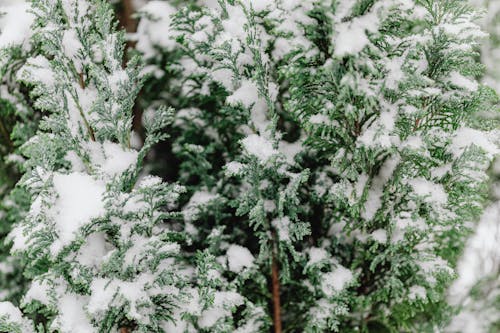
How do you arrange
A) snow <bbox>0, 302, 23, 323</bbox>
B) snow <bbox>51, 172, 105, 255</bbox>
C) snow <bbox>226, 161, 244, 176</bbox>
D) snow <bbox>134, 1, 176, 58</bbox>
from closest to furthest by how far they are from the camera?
1. snow <bbox>51, 172, 105, 255</bbox>
2. snow <bbox>0, 302, 23, 323</bbox>
3. snow <bbox>226, 161, 244, 176</bbox>
4. snow <bbox>134, 1, 176, 58</bbox>

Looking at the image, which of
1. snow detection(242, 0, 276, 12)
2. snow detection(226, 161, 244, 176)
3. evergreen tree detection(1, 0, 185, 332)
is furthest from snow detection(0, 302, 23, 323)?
snow detection(242, 0, 276, 12)

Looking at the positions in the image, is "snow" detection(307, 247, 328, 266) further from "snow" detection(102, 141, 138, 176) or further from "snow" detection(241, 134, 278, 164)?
"snow" detection(102, 141, 138, 176)

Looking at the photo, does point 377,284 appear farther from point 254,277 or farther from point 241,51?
point 241,51

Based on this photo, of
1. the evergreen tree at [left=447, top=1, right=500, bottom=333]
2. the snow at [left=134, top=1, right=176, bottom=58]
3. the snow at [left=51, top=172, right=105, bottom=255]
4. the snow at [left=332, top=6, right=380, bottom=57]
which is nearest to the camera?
the snow at [left=332, top=6, right=380, bottom=57]

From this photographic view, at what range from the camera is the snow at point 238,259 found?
2574 millimetres

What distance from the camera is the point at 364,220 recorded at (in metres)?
2.31

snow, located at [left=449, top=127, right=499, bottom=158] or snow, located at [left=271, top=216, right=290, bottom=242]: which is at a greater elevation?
snow, located at [left=449, top=127, right=499, bottom=158]

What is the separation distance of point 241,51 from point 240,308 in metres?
1.61

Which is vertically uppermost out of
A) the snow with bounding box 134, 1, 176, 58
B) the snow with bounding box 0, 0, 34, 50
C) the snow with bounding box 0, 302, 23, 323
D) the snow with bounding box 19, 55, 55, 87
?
the snow with bounding box 134, 1, 176, 58

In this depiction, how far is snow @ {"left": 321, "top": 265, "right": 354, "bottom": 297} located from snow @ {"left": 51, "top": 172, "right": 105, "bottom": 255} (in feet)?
4.16

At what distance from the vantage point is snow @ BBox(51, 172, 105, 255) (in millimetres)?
1961

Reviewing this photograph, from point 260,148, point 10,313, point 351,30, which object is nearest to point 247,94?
point 260,148

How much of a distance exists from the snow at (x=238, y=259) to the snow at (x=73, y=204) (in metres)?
0.90

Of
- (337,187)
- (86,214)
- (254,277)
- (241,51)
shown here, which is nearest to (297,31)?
(241,51)
